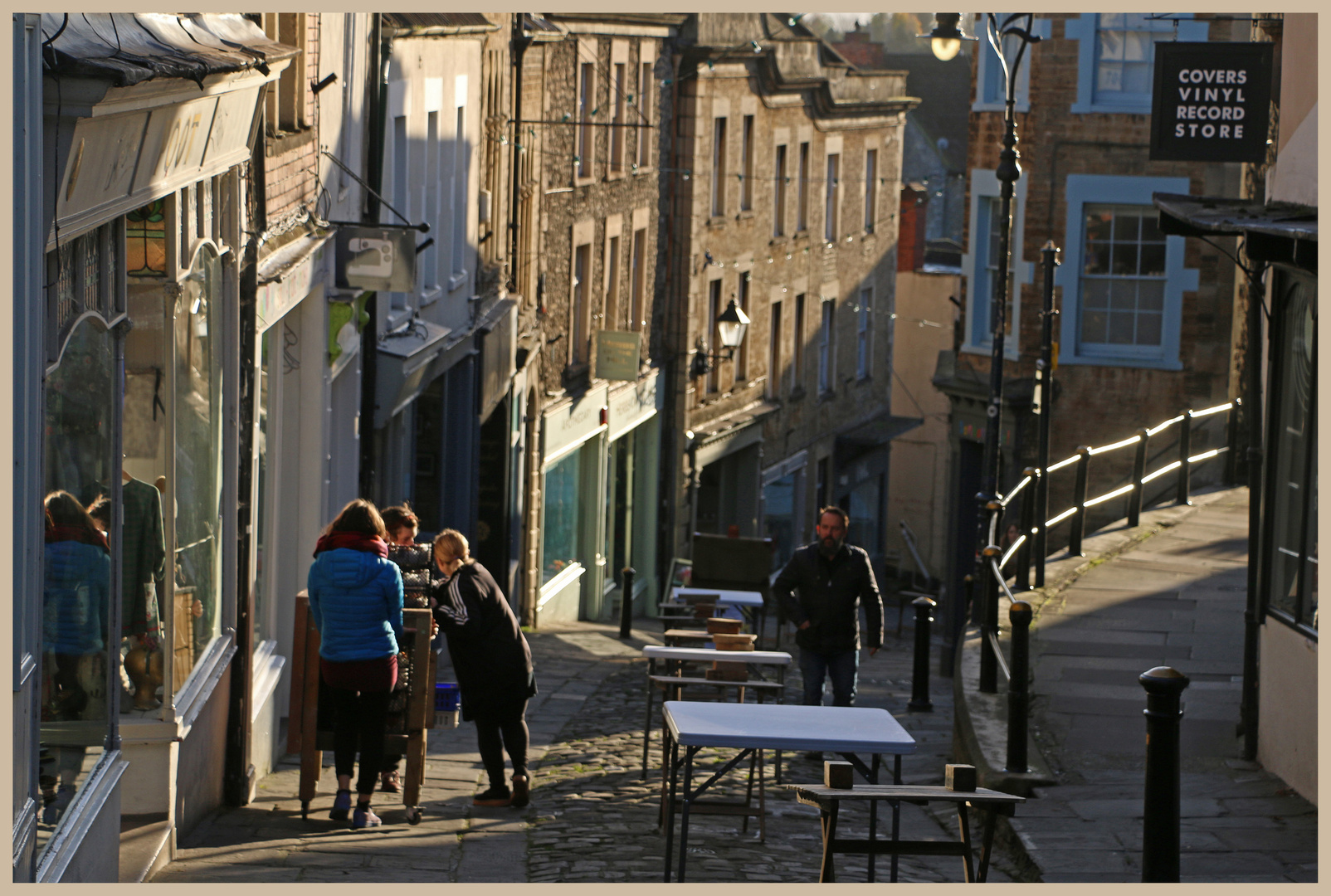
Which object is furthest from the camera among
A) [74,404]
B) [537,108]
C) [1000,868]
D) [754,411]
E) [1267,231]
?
[754,411]

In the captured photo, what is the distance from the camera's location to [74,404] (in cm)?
632

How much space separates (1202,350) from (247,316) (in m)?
17.7

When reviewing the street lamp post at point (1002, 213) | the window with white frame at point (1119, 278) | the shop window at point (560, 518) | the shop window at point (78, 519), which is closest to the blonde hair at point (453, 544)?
the shop window at point (78, 519)

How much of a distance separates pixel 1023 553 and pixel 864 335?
2284cm

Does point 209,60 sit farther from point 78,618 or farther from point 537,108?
point 537,108

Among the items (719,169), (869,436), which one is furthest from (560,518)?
(869,436)

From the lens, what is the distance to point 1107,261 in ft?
81.1

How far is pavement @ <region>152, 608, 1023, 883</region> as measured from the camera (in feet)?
26.1

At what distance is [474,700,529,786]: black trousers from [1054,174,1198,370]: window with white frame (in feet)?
54.9

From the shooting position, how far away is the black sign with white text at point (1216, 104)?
1550 cm

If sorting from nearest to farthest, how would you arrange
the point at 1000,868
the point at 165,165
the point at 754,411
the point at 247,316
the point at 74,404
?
the point at 74,404 → the point at 165,165 → the point at 1000,868 → the point at 247,316 → the point at 754,411

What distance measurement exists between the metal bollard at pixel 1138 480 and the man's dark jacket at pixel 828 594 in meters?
6.09

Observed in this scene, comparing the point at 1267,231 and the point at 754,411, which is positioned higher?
the point at 1267,231

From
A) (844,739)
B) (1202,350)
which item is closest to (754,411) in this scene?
(1202,350)
